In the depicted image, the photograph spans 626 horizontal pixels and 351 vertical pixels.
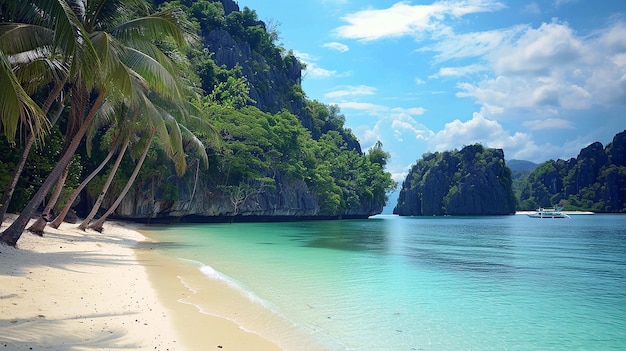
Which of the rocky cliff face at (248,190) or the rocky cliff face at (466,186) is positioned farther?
the rocky cliff face at (466,186)

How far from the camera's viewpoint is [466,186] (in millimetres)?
117000

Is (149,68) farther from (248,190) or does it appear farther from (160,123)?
(248,190)

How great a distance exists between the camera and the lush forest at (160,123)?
28.0 ft

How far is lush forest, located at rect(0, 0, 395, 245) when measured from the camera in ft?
28.0

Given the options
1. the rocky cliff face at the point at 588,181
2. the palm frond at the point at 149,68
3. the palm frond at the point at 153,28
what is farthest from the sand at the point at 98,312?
the rocky cliff face at the point at 588,181

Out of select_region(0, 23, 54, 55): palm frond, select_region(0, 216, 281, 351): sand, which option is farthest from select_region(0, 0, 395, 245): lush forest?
select_region(0, 216, 281, 351): sand

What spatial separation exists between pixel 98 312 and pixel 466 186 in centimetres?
11937

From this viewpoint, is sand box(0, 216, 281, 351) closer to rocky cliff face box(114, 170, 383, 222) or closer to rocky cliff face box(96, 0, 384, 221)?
rocky cliff face box(114, 170, 383, 222)

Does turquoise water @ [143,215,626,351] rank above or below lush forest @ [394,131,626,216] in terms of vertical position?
below

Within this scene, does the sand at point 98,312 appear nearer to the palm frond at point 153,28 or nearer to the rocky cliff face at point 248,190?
the palm frond at point 153,28

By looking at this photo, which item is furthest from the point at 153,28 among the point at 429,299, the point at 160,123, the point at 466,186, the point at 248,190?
the point at 466,186

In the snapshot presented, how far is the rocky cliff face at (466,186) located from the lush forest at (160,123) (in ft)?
139

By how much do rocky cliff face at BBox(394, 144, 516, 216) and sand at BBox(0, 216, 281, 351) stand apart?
116m

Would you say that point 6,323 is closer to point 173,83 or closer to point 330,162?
point 173,83
